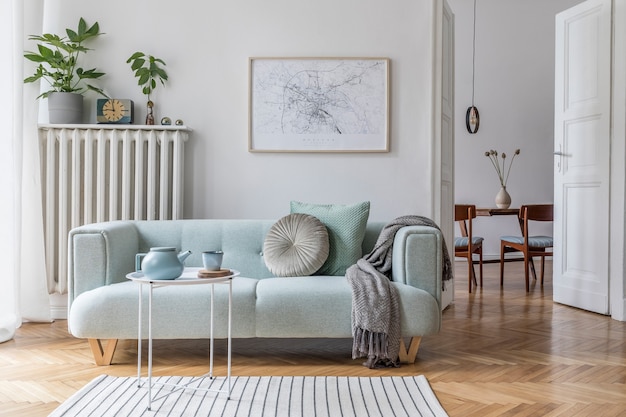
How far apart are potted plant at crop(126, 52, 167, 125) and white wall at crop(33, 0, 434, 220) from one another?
7 cm

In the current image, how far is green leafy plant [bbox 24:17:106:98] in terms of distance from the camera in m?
4.03

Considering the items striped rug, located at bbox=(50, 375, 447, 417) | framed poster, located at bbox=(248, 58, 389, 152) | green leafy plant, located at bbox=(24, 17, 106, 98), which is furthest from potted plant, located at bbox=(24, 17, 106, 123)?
striped rug, located at bbox=(50, 375, 447, 417)

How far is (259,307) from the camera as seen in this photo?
2.95m

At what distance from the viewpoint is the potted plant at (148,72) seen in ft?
13.8

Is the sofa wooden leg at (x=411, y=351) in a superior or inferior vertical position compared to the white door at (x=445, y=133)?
inferior

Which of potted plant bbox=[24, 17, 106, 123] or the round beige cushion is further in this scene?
potted plant bbox=[24, 17, 106, 123]

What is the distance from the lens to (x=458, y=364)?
303cm

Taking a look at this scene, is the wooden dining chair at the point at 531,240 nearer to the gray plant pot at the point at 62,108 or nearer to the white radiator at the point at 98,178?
the white radiator at the point at 98,178

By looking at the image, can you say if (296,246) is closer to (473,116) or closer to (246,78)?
(246,78)

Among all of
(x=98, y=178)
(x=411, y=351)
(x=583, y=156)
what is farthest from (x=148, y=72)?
(x=583, y=156)

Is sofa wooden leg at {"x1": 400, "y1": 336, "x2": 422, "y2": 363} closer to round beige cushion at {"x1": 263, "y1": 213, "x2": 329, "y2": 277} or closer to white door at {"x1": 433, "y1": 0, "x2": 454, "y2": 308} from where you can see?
round beige cushion at {"x1": 263, "y1": 213, "x2": 329, "y2": 277}

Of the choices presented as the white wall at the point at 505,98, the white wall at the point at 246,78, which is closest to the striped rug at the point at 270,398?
the white wall at the point at 246,78

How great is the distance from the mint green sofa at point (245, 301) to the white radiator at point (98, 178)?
0.93 metres

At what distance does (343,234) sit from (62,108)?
219 centimetres
